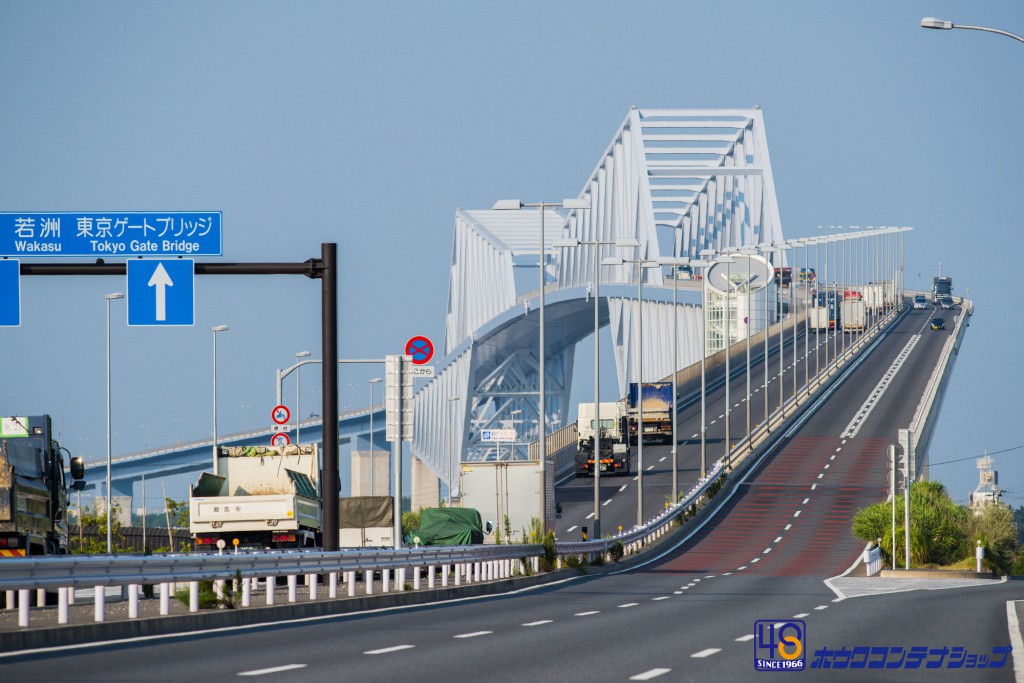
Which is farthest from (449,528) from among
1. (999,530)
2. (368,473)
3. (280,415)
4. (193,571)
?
(368,473)

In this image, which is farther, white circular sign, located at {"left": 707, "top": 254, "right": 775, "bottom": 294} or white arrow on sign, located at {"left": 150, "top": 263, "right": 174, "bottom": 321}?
white circular sign, located at {"left": 707, "top": 254, "right": 775, "bottom": 294}

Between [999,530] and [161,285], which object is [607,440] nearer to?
[999,530]

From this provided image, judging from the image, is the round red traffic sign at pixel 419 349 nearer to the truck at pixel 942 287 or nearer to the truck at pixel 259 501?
the truck at pixel 259 501

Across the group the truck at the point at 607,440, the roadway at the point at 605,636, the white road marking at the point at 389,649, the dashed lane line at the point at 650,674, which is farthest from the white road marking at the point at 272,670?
the truck at the point at 607,440

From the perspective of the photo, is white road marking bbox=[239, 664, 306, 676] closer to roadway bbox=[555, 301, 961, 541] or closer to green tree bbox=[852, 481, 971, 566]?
green tree bbox=[852, 481, 971, 566]

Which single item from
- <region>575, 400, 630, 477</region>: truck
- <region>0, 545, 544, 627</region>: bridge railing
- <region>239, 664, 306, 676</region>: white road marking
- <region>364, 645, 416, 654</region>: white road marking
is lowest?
<region>364, 645, 416, 654</region>: white road marking

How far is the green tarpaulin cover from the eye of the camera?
43.3 m

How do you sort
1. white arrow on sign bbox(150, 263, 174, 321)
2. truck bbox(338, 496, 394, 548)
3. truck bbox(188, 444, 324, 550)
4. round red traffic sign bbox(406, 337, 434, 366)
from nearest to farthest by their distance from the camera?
white arrow on sign bbox(150, 263, 174, 321)
round red traffic sign bbox(406, 337, 434, 366)
truck bbox(188, 444, 324, 550)
truck bbox(338, 496, 394, 548)

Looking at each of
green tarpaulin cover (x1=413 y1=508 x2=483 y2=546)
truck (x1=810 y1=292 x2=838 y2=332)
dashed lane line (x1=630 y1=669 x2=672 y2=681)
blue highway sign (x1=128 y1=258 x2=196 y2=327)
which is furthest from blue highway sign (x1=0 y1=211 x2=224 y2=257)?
truck (x1=810 y1=292 x2=838 y2=332)

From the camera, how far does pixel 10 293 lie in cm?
2756

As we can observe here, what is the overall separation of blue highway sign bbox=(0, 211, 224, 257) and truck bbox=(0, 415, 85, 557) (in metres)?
3.60

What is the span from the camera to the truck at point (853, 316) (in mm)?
143000

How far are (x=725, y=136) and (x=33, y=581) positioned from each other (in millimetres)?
147788

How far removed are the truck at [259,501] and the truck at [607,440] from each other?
145 ft
